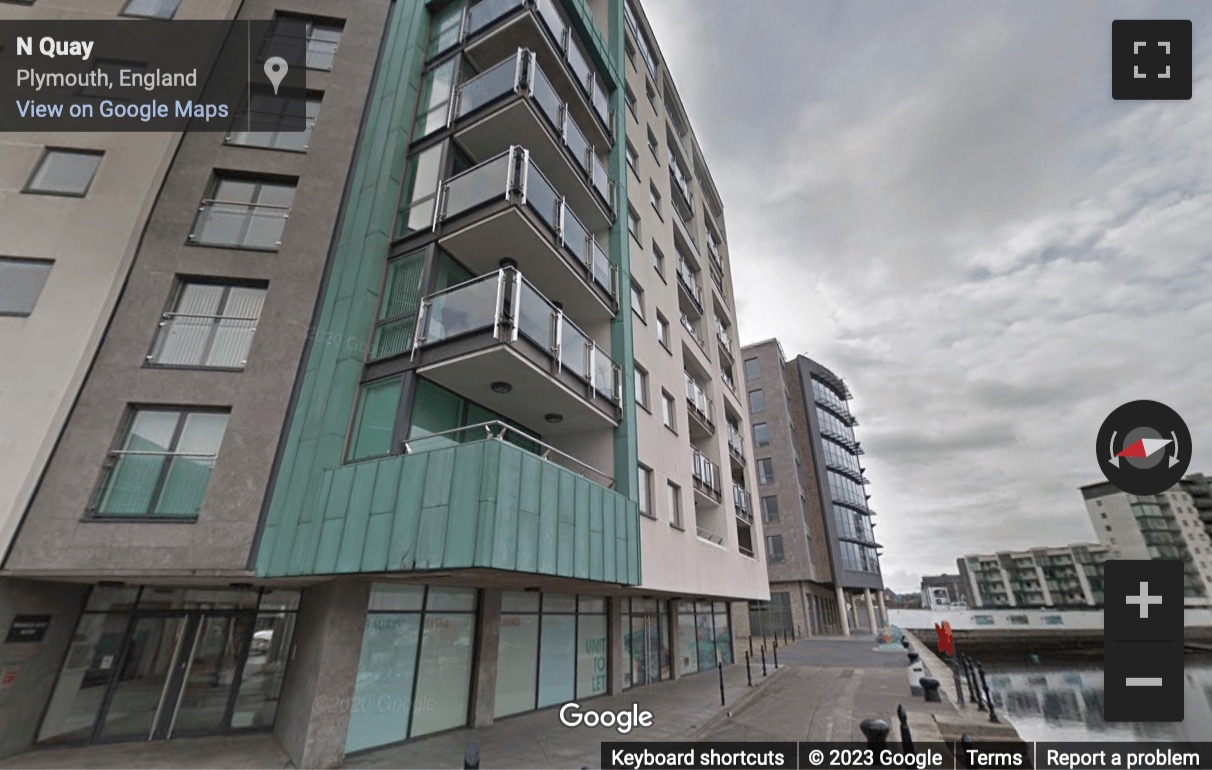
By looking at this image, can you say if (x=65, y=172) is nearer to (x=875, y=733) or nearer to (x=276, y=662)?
(x=276, y=662)

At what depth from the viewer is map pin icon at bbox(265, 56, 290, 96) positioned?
1272 centimetres

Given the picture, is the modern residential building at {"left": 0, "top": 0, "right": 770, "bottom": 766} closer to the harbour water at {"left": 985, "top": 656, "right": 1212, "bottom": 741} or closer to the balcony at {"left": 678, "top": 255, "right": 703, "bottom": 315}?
the balcony at {"left": 678, "top": 255, "right": 703, "bottom": 315}

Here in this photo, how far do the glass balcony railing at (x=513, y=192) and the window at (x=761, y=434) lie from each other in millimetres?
38246

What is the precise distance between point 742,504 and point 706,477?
16.4 ft

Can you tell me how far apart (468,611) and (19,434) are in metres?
8.15

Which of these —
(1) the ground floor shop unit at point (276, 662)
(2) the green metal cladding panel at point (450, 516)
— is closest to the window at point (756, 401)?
(1) the ground floor shop unit at point (276, 662)

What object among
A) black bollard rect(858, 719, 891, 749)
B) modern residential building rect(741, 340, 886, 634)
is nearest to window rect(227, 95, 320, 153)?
black bollard rect(858, 719, 891, 749)

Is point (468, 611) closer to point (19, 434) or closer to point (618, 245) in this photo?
point (19, 434)

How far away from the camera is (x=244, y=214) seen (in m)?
11.1

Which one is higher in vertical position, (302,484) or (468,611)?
(302,484)

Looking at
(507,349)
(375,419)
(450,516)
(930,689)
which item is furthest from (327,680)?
(930,689)

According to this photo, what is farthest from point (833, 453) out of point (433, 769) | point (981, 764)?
point (433, 769)

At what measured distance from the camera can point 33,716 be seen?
8.33m
